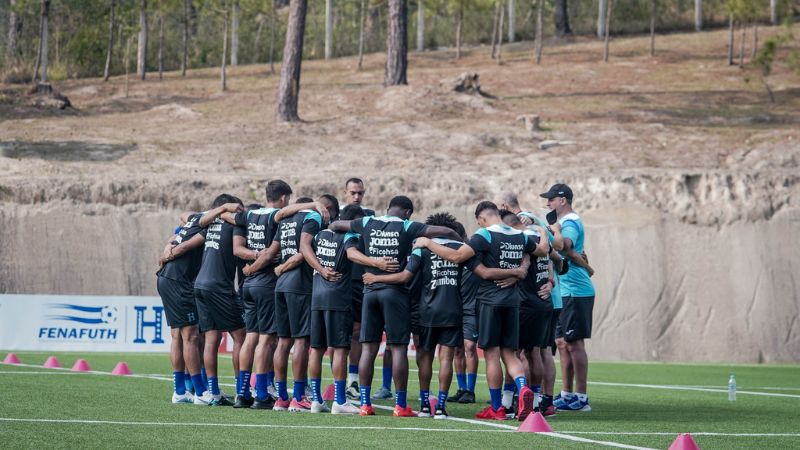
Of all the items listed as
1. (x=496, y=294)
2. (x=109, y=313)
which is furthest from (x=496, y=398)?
(x=109, y=313)

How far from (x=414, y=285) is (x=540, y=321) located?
1518mm

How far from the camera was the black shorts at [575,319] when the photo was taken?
13.6 metres

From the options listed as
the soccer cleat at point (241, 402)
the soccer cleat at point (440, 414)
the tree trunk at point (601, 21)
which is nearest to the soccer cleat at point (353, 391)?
the soccer cleat at point (241, 402)

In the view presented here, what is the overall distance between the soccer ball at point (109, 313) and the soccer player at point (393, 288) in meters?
11.8

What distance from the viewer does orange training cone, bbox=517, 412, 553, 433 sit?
1066 centimetres

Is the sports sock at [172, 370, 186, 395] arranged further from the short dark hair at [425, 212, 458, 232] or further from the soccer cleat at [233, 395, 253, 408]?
the short dark hair at [425, 212, 458, 232]

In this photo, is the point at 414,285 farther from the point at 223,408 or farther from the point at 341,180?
the point at 341,180

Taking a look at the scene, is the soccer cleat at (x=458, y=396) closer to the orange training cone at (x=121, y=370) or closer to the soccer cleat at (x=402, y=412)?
the soccer cleat at (x=402, y=412)

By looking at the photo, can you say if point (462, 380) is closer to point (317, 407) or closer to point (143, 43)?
point (317, 407)

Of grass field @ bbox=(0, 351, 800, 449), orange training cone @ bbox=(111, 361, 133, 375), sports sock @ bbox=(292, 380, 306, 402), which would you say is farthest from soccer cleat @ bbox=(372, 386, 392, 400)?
orange training cone @ bbox=(111, 361, 133, 375)

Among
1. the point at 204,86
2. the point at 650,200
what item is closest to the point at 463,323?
the point at 650,200

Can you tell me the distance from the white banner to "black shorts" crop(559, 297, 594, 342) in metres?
11.4

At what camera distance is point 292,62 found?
3344 cm

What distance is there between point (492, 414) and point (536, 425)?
1492 mm
